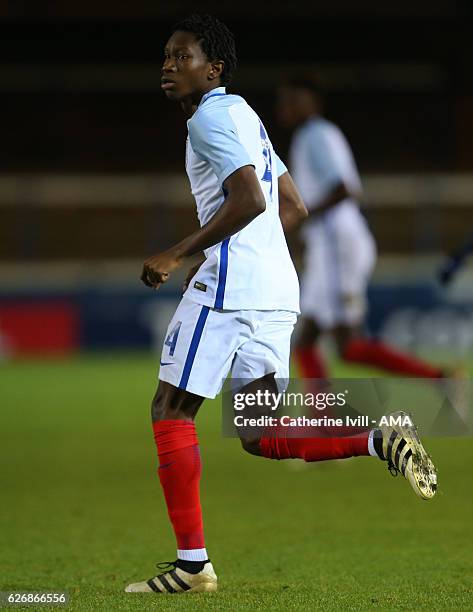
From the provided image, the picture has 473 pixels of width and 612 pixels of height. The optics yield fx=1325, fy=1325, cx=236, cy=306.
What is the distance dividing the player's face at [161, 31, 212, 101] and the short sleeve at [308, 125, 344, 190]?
12.4 ft

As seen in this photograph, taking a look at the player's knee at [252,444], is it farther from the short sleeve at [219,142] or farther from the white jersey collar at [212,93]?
the white jersey collar at [212,93]

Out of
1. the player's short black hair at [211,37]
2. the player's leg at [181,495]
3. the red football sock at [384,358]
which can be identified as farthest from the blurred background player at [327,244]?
the player's leg at [181,495]

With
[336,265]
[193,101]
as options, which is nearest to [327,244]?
[336,265]

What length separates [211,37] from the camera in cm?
462

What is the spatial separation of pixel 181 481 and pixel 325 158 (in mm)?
4263

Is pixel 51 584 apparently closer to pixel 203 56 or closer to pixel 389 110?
pixel 203 56

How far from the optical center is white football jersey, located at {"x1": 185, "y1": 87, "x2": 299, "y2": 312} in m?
4.41

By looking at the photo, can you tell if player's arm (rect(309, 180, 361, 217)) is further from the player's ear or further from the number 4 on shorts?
the number 4 on shorts

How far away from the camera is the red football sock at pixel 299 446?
4.52 meters

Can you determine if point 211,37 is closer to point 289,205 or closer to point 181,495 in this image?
point 289,205

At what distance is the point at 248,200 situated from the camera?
436 centimetres

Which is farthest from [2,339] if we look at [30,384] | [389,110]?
[389,110]

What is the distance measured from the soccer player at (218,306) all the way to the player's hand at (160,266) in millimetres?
19

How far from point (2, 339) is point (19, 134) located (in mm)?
6927
